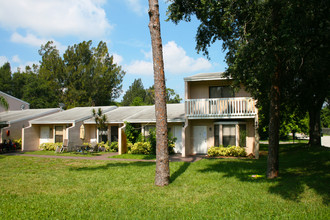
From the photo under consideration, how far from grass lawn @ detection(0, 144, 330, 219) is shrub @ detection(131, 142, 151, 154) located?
7.22m

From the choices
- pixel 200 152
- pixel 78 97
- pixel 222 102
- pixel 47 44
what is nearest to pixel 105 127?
pixel 200 152

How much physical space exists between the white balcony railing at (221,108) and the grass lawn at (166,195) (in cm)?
575

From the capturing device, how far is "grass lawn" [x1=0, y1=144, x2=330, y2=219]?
20.1ft

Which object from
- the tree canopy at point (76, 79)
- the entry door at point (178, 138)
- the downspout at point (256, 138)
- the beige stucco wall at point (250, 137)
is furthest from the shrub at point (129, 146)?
the tree canopy at point (76, 79)

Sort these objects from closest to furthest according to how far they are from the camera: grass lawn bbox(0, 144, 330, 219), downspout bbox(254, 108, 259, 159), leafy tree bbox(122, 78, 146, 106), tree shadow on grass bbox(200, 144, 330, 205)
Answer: grass lawn bbox(0, 144, 330, 219), tree shadow on grass bbox(200, 144, 330, 205), downspout bbox(254, 108, 259, 159), leafy tree bbox(122, 78, 146, 106)

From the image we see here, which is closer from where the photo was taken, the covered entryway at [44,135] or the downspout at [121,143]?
the downspout at [121,143]

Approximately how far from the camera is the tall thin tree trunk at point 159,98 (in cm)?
919

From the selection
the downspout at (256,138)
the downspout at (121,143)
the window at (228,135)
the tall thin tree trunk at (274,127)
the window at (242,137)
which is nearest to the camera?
the tall thin tree trunk at (274,127)

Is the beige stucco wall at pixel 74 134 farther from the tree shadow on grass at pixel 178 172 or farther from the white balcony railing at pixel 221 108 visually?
the tree shadow on grass at pixel 178 172

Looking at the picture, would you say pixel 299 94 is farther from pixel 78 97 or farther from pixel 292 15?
pixel 78 97

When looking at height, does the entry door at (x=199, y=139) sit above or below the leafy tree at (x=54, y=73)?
below

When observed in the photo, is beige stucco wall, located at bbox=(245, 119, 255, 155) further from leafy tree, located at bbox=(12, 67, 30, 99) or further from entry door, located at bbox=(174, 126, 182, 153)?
leafy tree, located at bbox=(12, 67, 30, 99)

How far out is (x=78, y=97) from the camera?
42844 mm

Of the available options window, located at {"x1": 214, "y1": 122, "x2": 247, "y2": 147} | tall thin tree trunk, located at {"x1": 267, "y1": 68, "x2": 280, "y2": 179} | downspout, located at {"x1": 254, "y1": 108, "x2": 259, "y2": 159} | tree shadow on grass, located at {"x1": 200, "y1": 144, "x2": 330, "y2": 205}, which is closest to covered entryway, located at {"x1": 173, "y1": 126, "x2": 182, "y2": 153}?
window, located at {"x1": 214, "y1": 122, "x2": 247, "y2": 147}
